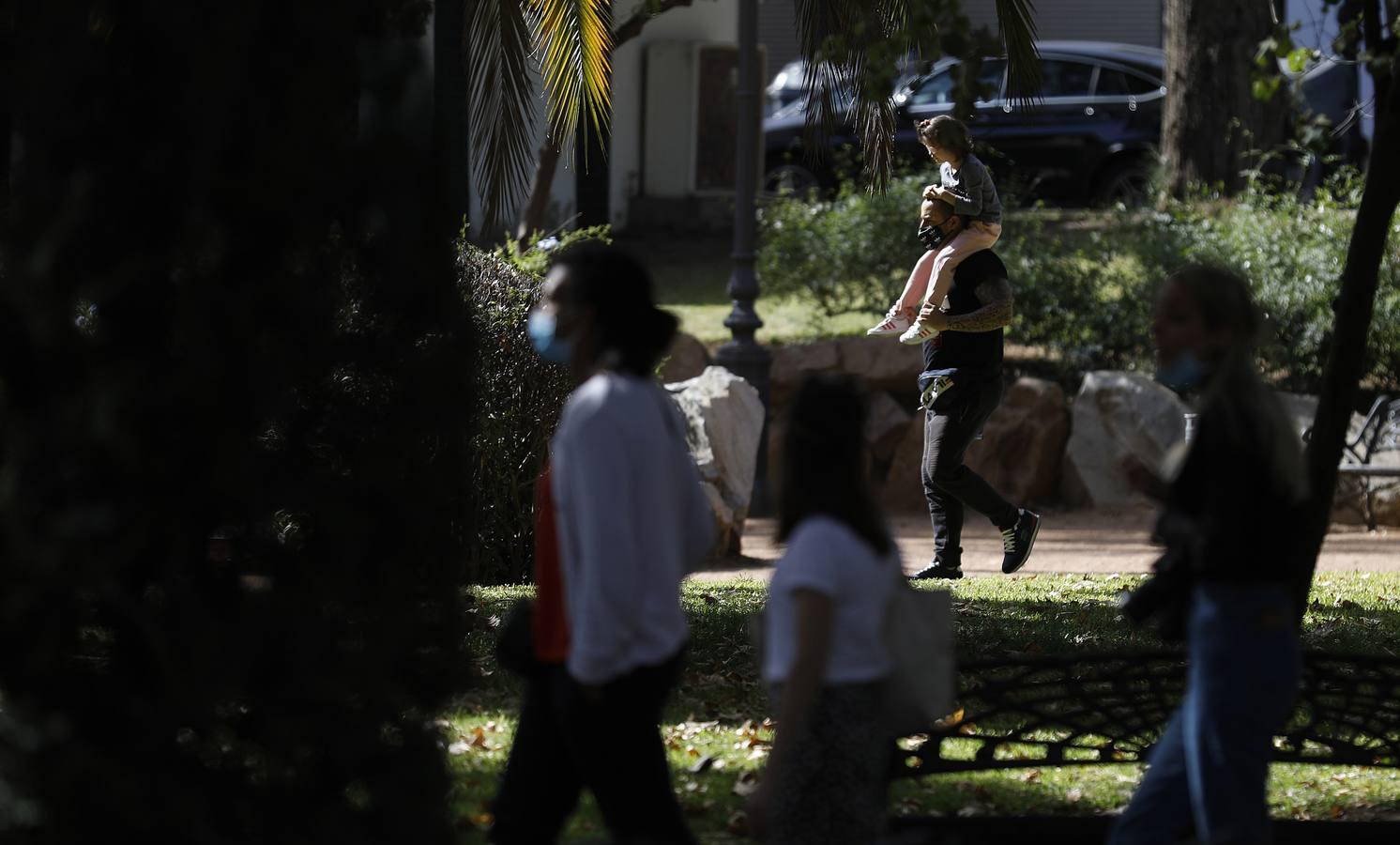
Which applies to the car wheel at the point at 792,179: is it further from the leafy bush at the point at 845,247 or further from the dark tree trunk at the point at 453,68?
the dark tree trunk at the point at 453,68

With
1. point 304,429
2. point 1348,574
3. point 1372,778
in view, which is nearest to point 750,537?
point 1348,574

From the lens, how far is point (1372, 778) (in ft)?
18.1

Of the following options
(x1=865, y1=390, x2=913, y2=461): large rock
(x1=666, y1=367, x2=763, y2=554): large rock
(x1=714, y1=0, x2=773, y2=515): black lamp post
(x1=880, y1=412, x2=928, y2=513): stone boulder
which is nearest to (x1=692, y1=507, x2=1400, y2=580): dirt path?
(x1=880, y1=412, x2=928, y2=513): stone boulder

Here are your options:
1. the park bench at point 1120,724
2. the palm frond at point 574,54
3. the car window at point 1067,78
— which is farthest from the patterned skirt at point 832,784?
the car window at point 1067,78

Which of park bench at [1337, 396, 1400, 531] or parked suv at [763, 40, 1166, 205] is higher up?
parked suv at [763, 40, 1166, 205]

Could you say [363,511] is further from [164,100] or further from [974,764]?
[974,764]

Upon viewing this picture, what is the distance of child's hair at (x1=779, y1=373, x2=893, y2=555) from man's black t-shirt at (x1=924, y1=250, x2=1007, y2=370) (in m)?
4.42

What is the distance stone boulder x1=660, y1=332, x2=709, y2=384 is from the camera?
47.2 ft

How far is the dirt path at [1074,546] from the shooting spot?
1023 cm

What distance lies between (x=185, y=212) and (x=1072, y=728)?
3184 mm

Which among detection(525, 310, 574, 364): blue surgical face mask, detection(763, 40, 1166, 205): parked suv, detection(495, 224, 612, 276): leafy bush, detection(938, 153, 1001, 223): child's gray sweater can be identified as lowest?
detection(525, 310, 574, 364): blue surgical face mask

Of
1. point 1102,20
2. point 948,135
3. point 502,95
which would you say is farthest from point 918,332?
point 1102,20

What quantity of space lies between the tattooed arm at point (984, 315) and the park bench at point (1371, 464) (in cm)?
524

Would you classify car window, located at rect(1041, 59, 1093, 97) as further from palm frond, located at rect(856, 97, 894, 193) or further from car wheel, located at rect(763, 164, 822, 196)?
palm frond, located at rect(856, 97, 894, 193)
